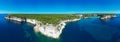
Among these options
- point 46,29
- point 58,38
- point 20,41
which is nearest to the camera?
point 20,41

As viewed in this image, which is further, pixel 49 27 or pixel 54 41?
pixel 49 27

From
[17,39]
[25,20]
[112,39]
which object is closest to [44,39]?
[17,39]

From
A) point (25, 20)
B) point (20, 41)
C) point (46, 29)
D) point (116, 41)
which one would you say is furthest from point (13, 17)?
point (116, 41)

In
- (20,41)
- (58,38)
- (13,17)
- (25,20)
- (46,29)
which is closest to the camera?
(20,41)

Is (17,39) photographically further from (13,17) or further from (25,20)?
(13,17)

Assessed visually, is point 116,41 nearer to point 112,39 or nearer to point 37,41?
point 112,39

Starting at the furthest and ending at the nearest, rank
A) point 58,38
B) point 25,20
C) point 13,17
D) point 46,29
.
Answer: point 13,17 → point 25,20 → point 46,29 → point 58,38

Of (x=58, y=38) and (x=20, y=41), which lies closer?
(x=20, y=41)

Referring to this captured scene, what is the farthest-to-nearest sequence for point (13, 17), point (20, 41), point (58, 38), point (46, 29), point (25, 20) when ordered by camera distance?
point (13, 17)
point (25, 20)
point (46, 29)
point (58, 38)
point (20, 41)
